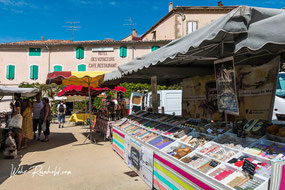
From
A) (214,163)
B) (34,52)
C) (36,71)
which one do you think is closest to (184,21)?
(34,52)

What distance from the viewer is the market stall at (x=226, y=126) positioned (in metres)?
2.12

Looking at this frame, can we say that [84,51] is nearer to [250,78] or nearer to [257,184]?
[250,78]

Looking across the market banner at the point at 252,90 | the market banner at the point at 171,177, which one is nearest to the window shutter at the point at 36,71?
the market banner at the point at 252,90

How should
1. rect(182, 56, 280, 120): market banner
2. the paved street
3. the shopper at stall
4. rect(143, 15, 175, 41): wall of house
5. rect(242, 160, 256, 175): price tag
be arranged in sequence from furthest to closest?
rect(143, 15, 175, 41): wall of house
the shopper at stall
the paved street
rect(182, 56, 280, 120): market banner
rect(242, 160, 256, 175): price tag

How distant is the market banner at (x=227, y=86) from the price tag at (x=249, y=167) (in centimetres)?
98

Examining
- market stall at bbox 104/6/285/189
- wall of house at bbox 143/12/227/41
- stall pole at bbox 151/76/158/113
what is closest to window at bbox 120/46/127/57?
wall of house at bbox 143/12/227/41

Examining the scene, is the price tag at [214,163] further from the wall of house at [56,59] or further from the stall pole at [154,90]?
the wall of house at [56,59]

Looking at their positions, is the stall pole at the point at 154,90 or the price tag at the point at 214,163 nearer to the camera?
the price tag at the point at 214,163

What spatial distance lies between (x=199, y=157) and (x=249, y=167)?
770mm

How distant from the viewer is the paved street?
391cm

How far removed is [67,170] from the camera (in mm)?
4715

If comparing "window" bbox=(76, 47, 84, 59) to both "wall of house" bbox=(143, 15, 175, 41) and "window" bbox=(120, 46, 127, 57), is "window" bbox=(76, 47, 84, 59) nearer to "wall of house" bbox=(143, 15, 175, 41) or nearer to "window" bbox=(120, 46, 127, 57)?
"window" bbox=(120, 46, 127, 57)

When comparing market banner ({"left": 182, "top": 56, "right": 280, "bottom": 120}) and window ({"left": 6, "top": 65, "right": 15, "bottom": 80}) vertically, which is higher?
window ({"left": 6, "top": 65, "right": 15, "bottom": 80})

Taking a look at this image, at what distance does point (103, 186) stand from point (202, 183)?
217cm
